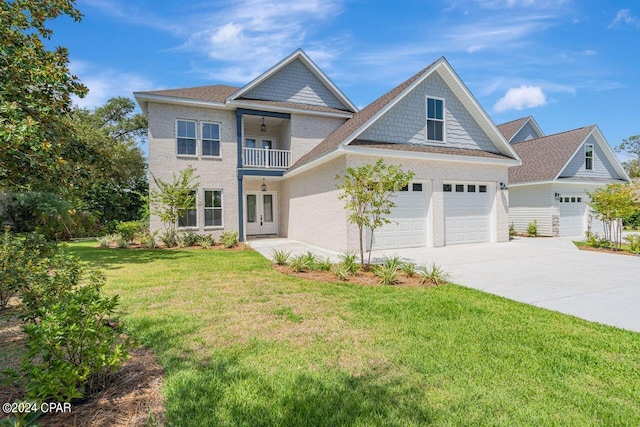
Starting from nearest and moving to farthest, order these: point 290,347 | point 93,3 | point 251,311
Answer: point 290,347 → point 251,311 → point 93,3

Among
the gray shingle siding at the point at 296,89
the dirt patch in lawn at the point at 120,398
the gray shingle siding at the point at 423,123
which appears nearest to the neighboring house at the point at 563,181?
the gray shingle siding at the point at 423,123

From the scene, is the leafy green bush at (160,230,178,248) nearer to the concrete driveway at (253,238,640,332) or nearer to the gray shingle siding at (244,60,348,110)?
the concrete driveway at (253,238,640,332)

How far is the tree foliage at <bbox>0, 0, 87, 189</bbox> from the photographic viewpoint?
369 centimetres

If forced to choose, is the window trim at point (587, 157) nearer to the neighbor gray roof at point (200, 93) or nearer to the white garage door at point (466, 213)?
the white garage door at point (466, 213)

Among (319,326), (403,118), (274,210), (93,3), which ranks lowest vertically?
(319,326)

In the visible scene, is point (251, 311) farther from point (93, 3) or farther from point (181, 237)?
point (181, 237)

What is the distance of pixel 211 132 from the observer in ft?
52.1

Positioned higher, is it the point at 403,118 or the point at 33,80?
the point at 403,118

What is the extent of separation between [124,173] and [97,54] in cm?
1583

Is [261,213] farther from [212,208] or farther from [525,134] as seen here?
[525,134]

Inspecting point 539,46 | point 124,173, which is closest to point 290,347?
point 539,46

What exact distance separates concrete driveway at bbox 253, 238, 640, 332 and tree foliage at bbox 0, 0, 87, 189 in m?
7.78

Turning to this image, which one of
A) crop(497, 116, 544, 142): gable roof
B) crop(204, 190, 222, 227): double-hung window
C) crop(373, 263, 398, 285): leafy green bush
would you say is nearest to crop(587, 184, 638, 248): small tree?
crop(373, 263, 398, 285): leafy green bush

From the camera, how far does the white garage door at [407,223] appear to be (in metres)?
11.9
